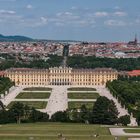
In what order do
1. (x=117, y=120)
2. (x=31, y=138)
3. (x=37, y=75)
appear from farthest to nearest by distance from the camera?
(x=37, y=75) < (x=117, y=120) < (x=31, y=138)

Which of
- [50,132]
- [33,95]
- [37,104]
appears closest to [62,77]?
[33,95]

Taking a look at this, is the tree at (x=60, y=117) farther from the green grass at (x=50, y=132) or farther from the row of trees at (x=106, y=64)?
the row of trees at (x=106, y=64)

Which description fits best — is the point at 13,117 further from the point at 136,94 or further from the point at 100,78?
the point at 100,78

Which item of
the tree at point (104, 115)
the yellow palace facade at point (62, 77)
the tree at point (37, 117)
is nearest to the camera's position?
the tree at point (104, 115)

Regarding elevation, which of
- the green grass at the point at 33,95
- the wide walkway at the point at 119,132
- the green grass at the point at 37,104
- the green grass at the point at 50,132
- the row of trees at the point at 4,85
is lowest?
the green grass at the point at 33,95

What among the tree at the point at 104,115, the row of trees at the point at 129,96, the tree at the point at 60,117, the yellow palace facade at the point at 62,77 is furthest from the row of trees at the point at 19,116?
the yellow palace facade at the point at 62,77

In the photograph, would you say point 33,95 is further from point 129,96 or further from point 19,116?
point 19,116

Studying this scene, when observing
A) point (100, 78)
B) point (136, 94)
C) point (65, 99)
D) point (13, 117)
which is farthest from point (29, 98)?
point (100, 78)
